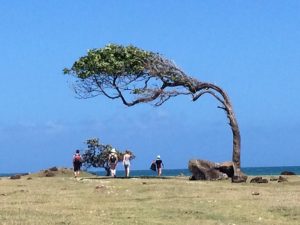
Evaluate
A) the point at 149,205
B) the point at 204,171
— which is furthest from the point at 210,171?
the point at 149,205

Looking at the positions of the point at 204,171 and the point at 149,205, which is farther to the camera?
the point at 204,171

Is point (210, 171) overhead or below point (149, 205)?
overhead

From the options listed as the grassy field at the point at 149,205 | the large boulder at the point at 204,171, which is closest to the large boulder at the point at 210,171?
the large boulder at the point at 204,171

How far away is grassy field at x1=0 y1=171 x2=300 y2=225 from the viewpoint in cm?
2147

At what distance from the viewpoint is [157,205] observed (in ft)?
82.5

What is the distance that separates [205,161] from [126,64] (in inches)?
349

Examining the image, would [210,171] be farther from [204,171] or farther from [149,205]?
[149,205]

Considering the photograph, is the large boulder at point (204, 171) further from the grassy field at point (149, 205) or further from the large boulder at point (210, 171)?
the grassy field at point (149, 205)

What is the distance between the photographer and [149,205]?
25281mm

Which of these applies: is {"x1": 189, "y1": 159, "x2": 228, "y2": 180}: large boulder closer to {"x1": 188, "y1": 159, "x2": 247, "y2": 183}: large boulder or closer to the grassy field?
{"x1": 188, "y1": 159, "x2": 247, "y2": 183}: large boulder

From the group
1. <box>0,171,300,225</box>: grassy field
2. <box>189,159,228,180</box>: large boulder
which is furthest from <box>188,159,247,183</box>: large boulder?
<box>0,171,300,225</box>: grassy field

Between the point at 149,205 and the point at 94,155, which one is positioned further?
the point at 94,155

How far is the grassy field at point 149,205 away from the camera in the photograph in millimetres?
21469

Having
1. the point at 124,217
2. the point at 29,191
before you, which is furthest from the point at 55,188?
the point at 124,217
